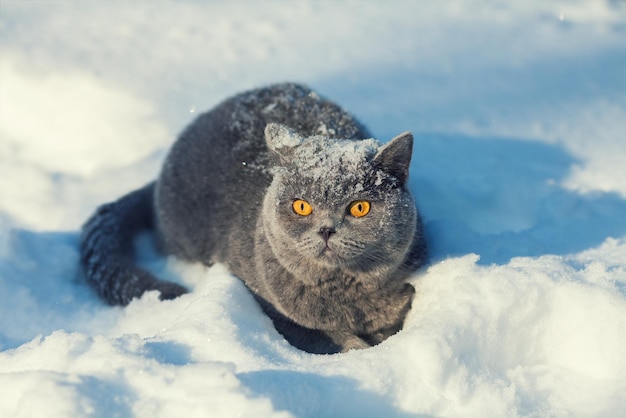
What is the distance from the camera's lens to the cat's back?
11.3 ft

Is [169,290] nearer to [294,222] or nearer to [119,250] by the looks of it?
[119,250]

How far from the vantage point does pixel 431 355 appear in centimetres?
221

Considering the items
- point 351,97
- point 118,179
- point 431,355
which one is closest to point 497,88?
point 351,97

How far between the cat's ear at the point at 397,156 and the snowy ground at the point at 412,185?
478mm

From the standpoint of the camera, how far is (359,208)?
2.59m

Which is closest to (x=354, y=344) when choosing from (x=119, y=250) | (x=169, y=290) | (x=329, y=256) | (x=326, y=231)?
(x=329, y=256)

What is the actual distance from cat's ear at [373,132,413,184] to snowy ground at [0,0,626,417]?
1.57 ft

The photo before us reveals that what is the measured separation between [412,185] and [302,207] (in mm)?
1324

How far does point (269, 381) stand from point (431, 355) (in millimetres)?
539

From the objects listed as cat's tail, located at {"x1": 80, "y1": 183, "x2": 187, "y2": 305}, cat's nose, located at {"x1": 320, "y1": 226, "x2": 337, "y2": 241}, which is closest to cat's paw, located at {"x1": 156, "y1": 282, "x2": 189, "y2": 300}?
cat's tail, located at {"x1": 80, "y1": 183, "x2": 187, "y2": 305}

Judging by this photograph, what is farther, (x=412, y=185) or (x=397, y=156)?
(x=412, y=185)

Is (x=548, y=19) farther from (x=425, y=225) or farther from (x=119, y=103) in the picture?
(x=119, y=103)

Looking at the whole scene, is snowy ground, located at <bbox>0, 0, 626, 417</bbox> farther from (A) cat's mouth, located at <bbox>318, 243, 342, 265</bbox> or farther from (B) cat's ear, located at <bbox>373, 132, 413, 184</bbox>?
(B) cat's ear, located at <bbox>373, 132, 413, 184</bbox>

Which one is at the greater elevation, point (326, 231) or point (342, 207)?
point (342, 207)
